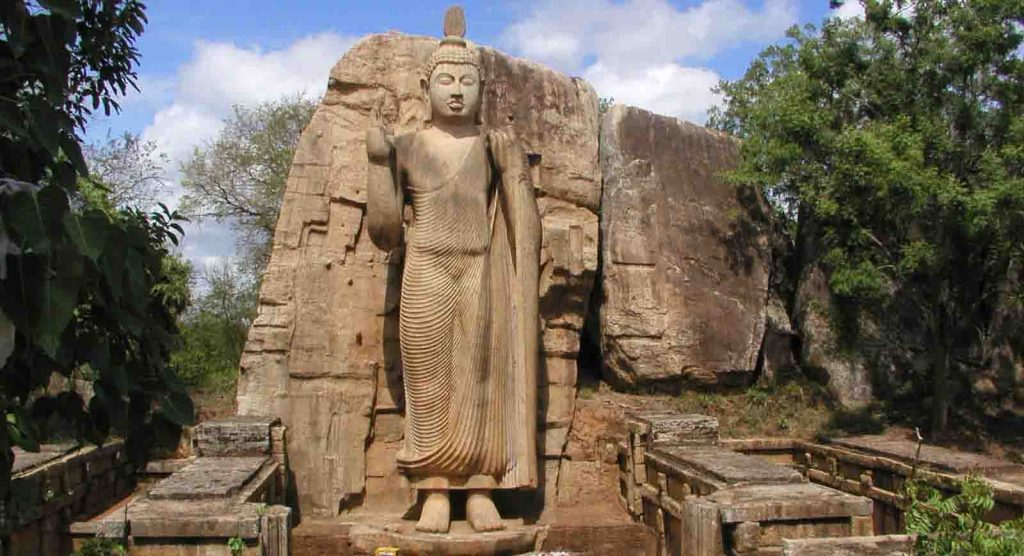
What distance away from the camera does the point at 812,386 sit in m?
9.52

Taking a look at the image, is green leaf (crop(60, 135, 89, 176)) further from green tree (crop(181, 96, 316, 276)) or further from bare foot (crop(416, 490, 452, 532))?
green tree (crop(181, 96, 316, 276))

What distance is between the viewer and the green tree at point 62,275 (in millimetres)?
1553

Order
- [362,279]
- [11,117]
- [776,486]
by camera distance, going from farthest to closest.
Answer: [362,279]
[776,486]
[11,117]

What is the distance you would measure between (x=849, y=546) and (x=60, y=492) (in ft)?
18.4

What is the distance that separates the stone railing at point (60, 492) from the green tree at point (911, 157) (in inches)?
238

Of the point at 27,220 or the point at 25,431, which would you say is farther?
the point at 25,431

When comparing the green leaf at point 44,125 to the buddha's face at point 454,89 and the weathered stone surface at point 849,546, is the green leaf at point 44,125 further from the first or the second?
the buddha's face at point 454,89

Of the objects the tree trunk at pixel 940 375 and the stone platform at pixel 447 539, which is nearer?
the stone platform at pixel 447 539

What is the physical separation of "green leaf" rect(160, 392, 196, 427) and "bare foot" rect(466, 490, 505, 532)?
4.58 meters

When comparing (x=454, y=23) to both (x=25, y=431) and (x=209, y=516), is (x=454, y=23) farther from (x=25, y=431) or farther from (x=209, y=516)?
(x=25, y=431)

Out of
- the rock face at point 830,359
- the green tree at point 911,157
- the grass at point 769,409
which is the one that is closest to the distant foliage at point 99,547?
the grass at point 769,409

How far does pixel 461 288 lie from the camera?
264 inches

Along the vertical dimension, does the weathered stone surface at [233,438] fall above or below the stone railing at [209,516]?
above

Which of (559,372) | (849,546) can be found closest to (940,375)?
(559,372)
